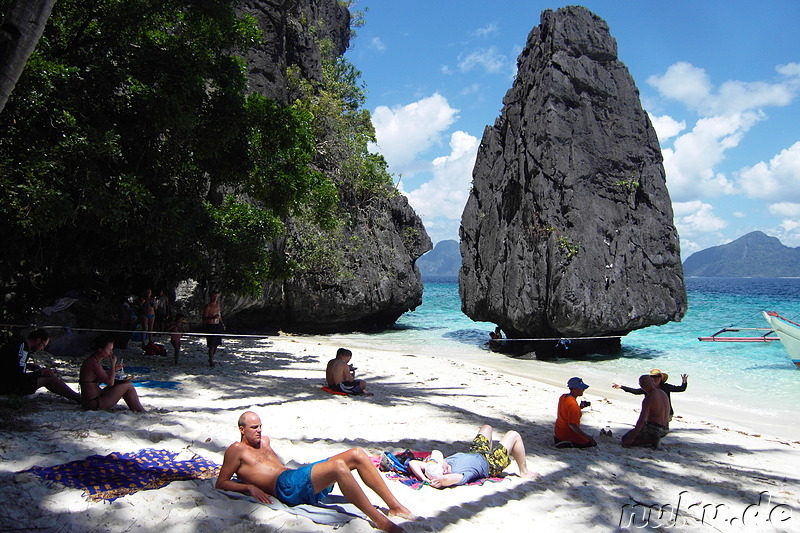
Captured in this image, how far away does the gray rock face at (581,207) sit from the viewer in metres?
18.8

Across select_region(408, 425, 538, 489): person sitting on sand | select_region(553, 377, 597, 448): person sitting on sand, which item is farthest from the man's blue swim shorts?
select_region(553, 377, 597, 448): person sitting on sand

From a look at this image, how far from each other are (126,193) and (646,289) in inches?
702

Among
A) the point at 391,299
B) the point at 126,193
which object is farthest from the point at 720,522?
the point at 391,299

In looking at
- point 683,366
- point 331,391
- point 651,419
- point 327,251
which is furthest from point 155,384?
point 683,366

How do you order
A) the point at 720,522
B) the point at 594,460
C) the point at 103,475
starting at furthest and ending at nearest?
the point at 594,460 < the point at 720,522 < the point at 103,475

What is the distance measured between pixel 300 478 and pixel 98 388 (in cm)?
353

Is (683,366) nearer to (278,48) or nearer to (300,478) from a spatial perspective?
(300,478)

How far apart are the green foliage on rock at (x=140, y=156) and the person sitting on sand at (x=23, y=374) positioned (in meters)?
1.63

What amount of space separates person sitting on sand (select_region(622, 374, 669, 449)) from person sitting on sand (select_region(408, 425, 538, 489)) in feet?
7.26

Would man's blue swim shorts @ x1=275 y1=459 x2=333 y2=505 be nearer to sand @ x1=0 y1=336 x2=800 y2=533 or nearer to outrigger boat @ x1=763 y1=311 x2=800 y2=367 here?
sand @ x1=0 y1=336 x2=800 y2=533

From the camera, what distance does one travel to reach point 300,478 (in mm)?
3957

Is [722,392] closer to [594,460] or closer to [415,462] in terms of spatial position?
[594,460]

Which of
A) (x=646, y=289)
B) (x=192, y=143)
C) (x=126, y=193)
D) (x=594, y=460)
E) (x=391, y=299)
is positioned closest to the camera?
(x=594, y=460)

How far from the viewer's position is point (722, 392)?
13438mm
